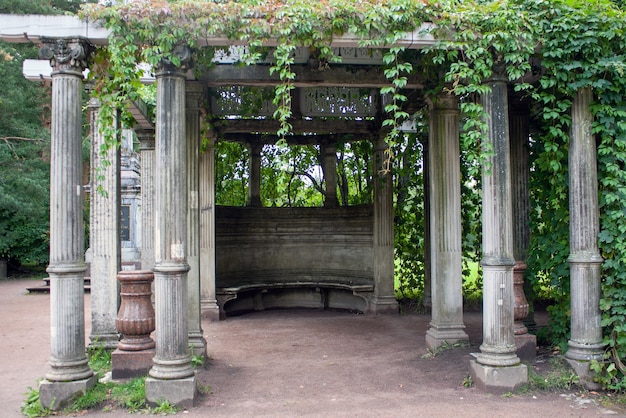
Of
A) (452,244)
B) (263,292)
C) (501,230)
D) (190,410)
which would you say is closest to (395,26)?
(501,230)

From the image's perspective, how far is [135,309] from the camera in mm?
5574

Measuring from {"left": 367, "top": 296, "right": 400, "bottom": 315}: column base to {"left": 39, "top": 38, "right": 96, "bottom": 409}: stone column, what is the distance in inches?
243

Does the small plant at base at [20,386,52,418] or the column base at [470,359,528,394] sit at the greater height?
the column base at [470,359,528,394]

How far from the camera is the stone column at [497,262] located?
17.3 feet

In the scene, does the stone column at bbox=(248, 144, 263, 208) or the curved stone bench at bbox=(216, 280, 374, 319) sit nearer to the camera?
the curved stone bench at bbox=(216, 280, 374, 319)

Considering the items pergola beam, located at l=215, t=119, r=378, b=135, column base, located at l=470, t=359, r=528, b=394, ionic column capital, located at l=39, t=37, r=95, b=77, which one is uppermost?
pergola beam, located at l=215, t=119, r=378, b=135

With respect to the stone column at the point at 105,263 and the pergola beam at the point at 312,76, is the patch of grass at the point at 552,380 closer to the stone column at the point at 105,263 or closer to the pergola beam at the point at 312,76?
the pergola beam at the point at 312,76

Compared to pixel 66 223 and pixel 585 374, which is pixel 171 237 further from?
pixel 585 374

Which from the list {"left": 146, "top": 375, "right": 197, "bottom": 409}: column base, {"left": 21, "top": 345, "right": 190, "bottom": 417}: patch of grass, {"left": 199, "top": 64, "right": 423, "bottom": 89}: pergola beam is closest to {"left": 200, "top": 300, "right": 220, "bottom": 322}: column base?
{"left": 21, "top": 345, "right": 190, "bottom": 417}: patch of grass

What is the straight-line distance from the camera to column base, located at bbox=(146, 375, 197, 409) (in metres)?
4.92

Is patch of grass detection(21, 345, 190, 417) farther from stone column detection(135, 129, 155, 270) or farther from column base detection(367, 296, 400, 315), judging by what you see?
column base detection(367, 296, 400, 315)

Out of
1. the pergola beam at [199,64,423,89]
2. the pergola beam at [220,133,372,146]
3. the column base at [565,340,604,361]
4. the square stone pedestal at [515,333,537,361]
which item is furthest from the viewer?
the pergola beam at [220,133,372,146]

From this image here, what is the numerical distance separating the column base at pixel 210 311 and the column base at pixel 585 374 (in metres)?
6.16

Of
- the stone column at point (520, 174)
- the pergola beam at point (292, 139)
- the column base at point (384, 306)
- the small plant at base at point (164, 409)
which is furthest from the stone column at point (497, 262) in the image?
the pergola beam at point (292, 139)
